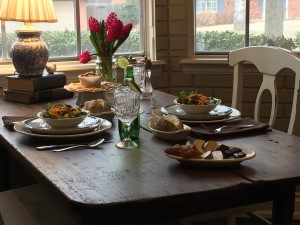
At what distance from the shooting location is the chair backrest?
2.23 m

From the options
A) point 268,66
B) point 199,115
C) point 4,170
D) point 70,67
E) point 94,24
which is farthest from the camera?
point 70,67

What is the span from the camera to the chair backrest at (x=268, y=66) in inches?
87.9

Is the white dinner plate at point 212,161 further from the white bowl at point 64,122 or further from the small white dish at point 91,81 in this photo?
the small white dish at point 91,81

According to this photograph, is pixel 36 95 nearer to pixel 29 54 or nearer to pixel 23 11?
pixel 29 54

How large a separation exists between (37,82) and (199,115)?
896mm

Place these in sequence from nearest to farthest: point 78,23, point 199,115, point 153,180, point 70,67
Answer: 1. point 153,180
2. point 199,115
3. point 70,67
4. point 78,23

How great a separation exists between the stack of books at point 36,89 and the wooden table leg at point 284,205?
1.35 meters

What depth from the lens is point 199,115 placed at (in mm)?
2074

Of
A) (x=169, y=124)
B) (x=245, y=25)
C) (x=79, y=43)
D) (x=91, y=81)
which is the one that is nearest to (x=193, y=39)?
(x=245, y=25)

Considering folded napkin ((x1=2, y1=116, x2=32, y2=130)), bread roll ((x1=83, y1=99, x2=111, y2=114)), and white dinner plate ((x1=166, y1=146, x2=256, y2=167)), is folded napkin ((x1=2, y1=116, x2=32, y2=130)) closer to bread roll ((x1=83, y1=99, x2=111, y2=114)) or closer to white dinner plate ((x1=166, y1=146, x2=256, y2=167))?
bread roll ((x1=83, y1=99, x2=111, y2=114))

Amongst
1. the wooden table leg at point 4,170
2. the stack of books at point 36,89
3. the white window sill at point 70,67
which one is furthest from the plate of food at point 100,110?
the white window sill at point 70,67

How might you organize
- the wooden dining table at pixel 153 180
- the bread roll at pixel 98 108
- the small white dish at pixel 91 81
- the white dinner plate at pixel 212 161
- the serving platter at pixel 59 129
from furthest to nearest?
1. the small white dish at pixel 91 81
2. the bread roll at pixel 98 108
3. the serving platter at pixel 59 129
4. the white dinner plate at pixel 212 161
5. the wooden dining table at pixel 153 180

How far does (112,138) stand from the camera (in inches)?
74.7

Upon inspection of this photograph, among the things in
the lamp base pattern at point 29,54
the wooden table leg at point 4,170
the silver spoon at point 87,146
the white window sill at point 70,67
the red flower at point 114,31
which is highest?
the red flower at point 114,31
